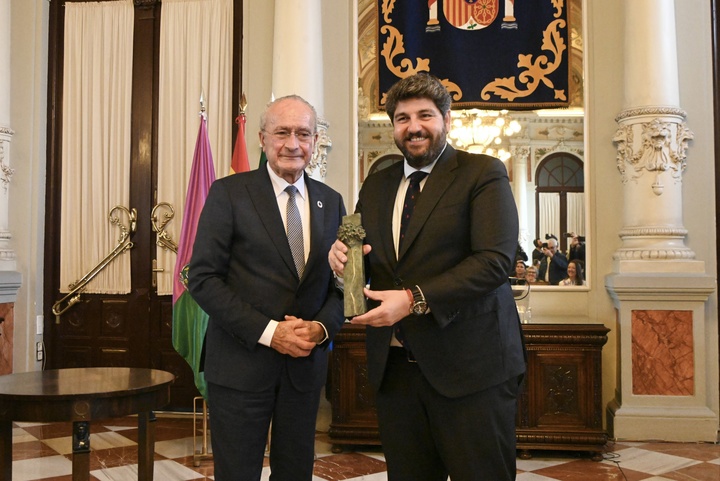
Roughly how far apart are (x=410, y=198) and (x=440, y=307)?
1.26ft

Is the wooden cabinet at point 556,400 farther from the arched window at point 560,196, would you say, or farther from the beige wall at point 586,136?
the arched window at point 560,196

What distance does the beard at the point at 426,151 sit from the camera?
6.75 ft

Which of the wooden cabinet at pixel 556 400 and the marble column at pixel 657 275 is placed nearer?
the wooden cabinet at pixel 556 400

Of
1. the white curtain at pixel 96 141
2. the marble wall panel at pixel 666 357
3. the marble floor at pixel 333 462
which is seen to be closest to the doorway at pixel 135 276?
the white curtain at pixel 96 141

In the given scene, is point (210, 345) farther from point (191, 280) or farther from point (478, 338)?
point (478, 338)

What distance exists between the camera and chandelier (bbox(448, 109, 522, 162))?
17.4ft

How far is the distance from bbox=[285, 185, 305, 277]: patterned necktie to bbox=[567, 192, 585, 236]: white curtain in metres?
3.29

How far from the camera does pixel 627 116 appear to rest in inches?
195

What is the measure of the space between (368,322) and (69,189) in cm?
469

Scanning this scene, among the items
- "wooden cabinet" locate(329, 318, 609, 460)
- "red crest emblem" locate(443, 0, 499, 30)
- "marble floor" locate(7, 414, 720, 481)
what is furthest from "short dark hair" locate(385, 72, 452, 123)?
"red crest emblem" locate(443, 0, 499, 30)

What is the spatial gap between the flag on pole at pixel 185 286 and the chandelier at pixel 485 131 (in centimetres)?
186

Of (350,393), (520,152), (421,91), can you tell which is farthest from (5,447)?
(520,152)

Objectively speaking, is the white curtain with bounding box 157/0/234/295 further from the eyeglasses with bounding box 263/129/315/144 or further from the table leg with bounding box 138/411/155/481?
the eyeglasses with bounding box 263/129/315/144

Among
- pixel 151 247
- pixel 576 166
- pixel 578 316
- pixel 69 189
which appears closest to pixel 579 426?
pixel 578 316
